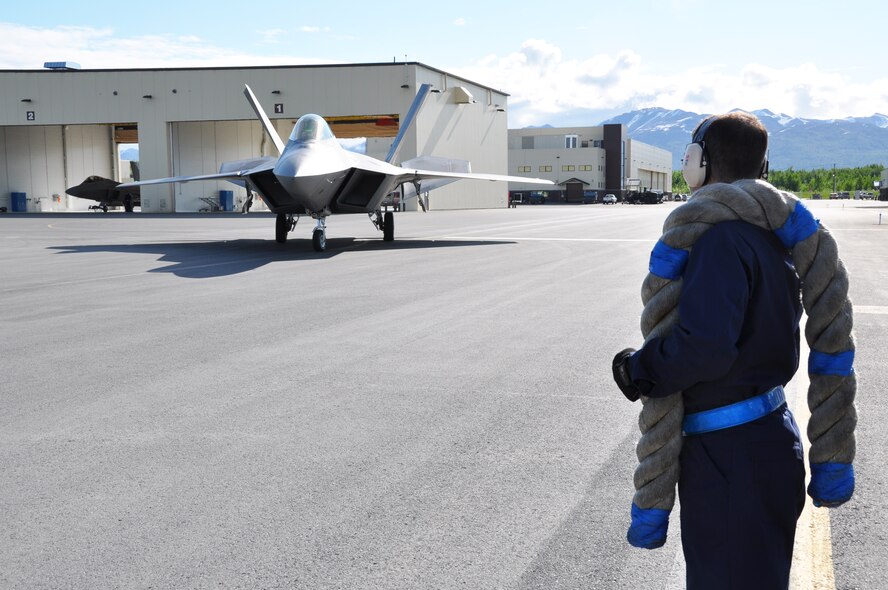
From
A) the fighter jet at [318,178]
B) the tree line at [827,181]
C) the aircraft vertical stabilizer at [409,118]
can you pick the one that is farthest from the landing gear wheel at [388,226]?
the tree line at [827,181]

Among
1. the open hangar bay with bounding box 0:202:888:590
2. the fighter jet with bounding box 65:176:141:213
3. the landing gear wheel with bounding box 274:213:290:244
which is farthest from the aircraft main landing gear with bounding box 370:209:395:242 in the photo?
the fighter jet with bounding box 65:176:141:213

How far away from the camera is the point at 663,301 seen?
8.27ft

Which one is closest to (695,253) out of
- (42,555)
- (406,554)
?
(406,554)

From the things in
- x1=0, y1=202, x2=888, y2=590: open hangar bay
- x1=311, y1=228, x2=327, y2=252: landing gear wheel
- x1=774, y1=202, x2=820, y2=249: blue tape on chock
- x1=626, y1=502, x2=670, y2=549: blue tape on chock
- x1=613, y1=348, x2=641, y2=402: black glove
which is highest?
x1=774, y1=202, x2=820, y2=249: blue tape on chock

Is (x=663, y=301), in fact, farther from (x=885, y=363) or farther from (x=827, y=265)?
(x=885, y=363)

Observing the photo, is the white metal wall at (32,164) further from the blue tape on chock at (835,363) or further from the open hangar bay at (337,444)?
the blue tape on chock at (835,363)

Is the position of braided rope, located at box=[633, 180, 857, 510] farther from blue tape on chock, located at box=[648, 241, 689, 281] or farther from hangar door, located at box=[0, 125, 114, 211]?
hangar door, located at box=[0, 125, 114, 211]

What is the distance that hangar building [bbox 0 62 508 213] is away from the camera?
53.0 m

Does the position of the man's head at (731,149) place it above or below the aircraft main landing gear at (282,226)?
above

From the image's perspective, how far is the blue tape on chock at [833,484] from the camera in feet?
8.45

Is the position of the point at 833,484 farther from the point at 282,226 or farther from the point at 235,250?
the point at 282,226

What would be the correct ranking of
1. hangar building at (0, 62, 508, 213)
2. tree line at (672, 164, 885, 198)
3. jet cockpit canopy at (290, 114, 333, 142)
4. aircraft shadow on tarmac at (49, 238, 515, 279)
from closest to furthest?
aircraft shadow on tarmac at (49, 238, 515, 279)
jet cockpit canopy at (290, 114, 333, 142)
hangar building at (0, 62, 508, 213)
tree line at (672, 164, 885, 198)

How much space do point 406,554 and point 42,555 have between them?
63.3 inches

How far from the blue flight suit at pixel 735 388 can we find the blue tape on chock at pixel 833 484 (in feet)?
0.57
